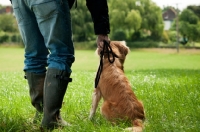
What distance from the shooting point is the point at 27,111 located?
12.2ft

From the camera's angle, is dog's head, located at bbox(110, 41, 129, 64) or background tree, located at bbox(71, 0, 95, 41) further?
background tree, located at bbox(71, 0, 95, 41)

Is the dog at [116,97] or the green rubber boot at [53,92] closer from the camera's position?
the green rubber boot at [53,92]

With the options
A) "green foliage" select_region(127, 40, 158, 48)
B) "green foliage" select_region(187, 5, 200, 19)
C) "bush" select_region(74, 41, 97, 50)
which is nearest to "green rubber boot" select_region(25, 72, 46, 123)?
"bush" select_region(74, 41, 97, 50)

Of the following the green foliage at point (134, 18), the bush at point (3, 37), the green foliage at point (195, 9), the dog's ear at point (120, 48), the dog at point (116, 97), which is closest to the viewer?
the dog at point (116, 97)

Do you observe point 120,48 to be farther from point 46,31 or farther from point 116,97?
point 46,31

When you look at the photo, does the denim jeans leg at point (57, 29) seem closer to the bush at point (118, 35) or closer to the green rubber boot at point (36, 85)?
the green rubber boot at point (36, 85)

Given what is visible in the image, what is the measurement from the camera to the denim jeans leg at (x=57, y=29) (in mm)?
2561

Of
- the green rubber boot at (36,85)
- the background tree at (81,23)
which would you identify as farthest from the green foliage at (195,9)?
the green rubber boot at (36,85)

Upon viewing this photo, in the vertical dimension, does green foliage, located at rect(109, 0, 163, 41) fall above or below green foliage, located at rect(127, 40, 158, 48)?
above

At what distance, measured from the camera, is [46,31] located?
266 cm

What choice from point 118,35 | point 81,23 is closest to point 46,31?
point 81,23

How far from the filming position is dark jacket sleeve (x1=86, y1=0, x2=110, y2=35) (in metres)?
2.79

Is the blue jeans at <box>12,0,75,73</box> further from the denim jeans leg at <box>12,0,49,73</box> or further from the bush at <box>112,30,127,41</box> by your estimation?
the bush at <box>112,30,127,41</box>

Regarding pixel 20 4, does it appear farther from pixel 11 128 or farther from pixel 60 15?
pixel 11 128
